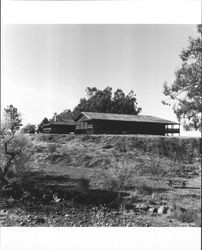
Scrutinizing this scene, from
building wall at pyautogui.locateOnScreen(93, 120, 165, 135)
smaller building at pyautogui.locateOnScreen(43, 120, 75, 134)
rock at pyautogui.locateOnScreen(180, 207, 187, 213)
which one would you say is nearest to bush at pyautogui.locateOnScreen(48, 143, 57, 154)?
smaller building at pyautogui.locateOnScreen(43, 120, 75, 134)

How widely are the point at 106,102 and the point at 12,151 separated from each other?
6.19ft

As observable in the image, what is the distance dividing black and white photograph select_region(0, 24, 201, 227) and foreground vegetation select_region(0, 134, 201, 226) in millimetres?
18

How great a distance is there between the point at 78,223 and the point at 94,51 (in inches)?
112

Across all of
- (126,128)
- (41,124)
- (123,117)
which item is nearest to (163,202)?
(126,128)

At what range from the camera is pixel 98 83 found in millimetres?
6555

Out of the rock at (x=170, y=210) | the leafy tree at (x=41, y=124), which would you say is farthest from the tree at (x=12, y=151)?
the rock at (x=170, y=210)

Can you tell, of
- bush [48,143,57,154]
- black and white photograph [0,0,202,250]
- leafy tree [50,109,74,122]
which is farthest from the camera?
bush [48,143,57,154]

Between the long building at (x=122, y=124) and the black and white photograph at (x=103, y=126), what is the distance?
19 millimetres

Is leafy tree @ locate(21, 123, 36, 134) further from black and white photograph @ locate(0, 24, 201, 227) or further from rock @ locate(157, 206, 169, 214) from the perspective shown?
rock @ locate(157, 206, 169, 214)

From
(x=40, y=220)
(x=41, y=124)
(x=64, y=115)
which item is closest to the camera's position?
(x=40, y=220)

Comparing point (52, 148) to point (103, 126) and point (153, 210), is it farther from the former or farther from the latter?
point (153, 210)

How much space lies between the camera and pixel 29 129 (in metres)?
6.79

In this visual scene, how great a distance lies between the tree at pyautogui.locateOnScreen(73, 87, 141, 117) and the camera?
6578 mm

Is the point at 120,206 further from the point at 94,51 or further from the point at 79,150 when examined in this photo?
the point at 94,51
